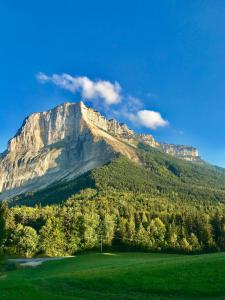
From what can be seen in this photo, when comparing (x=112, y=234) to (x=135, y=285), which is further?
(x=112, y=234)

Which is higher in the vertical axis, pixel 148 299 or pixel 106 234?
pixel 106 234

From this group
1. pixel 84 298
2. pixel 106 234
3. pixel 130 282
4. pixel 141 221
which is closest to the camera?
pixel 84 298

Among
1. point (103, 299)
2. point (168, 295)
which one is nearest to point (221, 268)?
point (168, 295)

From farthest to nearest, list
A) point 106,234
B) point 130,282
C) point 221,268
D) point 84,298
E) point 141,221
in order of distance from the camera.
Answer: point 141,221
point 106,234
point 221,268
point 130,282
point 84,298

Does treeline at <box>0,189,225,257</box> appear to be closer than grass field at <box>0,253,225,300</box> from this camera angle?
No

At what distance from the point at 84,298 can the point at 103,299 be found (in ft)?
4.70

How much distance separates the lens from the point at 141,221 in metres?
142

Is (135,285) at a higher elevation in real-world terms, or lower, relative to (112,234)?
lower

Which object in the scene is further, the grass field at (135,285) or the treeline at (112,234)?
the treeline at (112,234)

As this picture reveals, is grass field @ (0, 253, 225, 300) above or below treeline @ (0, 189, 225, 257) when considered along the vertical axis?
below

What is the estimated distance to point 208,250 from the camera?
123875mm

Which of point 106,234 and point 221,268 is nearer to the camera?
point 221,268

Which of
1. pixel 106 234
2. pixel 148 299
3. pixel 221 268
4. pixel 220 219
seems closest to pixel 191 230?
pixel 220 219

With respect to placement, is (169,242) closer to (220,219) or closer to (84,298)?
(220,219)
